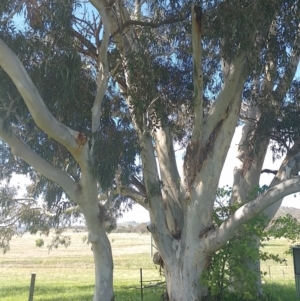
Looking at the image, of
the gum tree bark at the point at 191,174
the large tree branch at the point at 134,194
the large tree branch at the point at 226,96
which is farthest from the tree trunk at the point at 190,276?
the large tree branch at the point at 226,96

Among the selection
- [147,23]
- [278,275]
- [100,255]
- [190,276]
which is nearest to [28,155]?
[100,255]

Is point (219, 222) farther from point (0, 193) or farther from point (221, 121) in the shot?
point (0, 193)

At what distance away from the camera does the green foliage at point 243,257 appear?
9.37 metres

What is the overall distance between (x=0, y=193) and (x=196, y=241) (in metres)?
7.78

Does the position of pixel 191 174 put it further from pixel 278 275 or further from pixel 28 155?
pixel 278 275

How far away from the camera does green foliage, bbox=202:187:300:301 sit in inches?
369

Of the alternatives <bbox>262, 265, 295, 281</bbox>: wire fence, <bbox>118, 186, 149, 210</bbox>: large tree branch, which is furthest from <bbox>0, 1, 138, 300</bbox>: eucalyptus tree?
<bbox>262, 265, 295, 281</bbox>: wire fence

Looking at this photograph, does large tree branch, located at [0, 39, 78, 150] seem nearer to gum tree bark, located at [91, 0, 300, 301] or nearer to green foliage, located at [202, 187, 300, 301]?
gum tree bark, located at [91, 0, 300, 301]

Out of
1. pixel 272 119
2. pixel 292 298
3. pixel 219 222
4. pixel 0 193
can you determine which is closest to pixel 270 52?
pixel 272 119

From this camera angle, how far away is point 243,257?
31.7ft

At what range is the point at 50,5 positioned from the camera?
8969mm

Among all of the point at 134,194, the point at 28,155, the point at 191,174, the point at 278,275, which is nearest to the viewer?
the point at 28,155

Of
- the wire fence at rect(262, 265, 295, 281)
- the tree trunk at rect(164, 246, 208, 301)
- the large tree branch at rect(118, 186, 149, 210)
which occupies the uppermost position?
the large tree branch at rect(118, 186, 149, 210)

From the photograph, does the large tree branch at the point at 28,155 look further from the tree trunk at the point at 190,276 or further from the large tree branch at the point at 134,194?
the tree trunk at the point at 190,276
